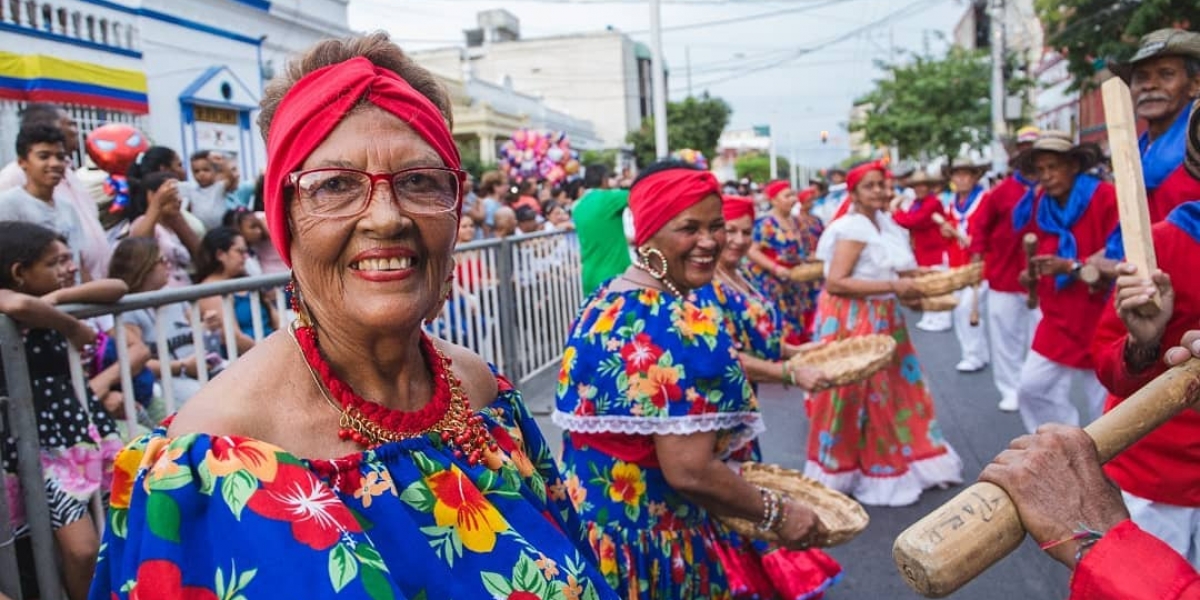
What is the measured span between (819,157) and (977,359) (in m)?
51.4

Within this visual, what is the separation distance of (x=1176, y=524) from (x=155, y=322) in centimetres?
361

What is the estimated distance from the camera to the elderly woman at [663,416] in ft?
8.80

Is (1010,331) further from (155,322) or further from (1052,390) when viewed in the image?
(155,322)

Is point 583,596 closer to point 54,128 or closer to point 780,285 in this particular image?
point 54,128

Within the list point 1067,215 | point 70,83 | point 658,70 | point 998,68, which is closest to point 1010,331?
point 1067,215

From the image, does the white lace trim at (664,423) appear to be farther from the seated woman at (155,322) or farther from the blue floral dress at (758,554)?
the seated woman at (155,322)

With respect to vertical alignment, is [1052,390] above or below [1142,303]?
below

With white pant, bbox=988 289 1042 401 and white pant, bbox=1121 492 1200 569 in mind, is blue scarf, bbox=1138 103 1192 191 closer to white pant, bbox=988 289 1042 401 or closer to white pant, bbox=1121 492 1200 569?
white pant, bbox=1121 492 1200 569

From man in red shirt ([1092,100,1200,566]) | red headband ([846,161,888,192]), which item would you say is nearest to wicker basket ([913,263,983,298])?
red headband ([846,161,888,192])

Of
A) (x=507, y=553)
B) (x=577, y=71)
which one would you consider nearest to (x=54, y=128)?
(x=507, y=553)

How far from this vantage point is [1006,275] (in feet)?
23.0

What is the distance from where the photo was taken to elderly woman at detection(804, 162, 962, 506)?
18.3ft

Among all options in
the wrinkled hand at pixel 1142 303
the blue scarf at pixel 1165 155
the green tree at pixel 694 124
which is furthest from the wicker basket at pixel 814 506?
the green tree at pixel 694 124

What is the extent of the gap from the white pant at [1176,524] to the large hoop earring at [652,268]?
5.30ft
